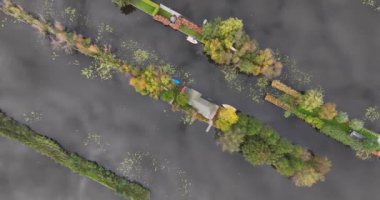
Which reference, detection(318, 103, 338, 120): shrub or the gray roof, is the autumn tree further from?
detection(318, 103, 338, 120): shrub

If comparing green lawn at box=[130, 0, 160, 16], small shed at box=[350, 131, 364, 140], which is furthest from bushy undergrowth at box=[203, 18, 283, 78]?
small shed at box=[350, 131, 364, 140]

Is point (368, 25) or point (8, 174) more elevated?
point (368, 25)

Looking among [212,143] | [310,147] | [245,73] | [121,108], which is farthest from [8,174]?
[310,147]

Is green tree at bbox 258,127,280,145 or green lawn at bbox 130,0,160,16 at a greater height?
green lawn at bbox 130,0,160,16

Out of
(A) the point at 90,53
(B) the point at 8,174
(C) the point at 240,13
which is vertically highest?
(C) the point at 240,13

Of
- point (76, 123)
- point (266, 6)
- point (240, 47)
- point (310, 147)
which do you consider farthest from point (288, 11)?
point (76, 123)

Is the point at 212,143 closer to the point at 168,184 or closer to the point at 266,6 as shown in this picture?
the point at 168,184
